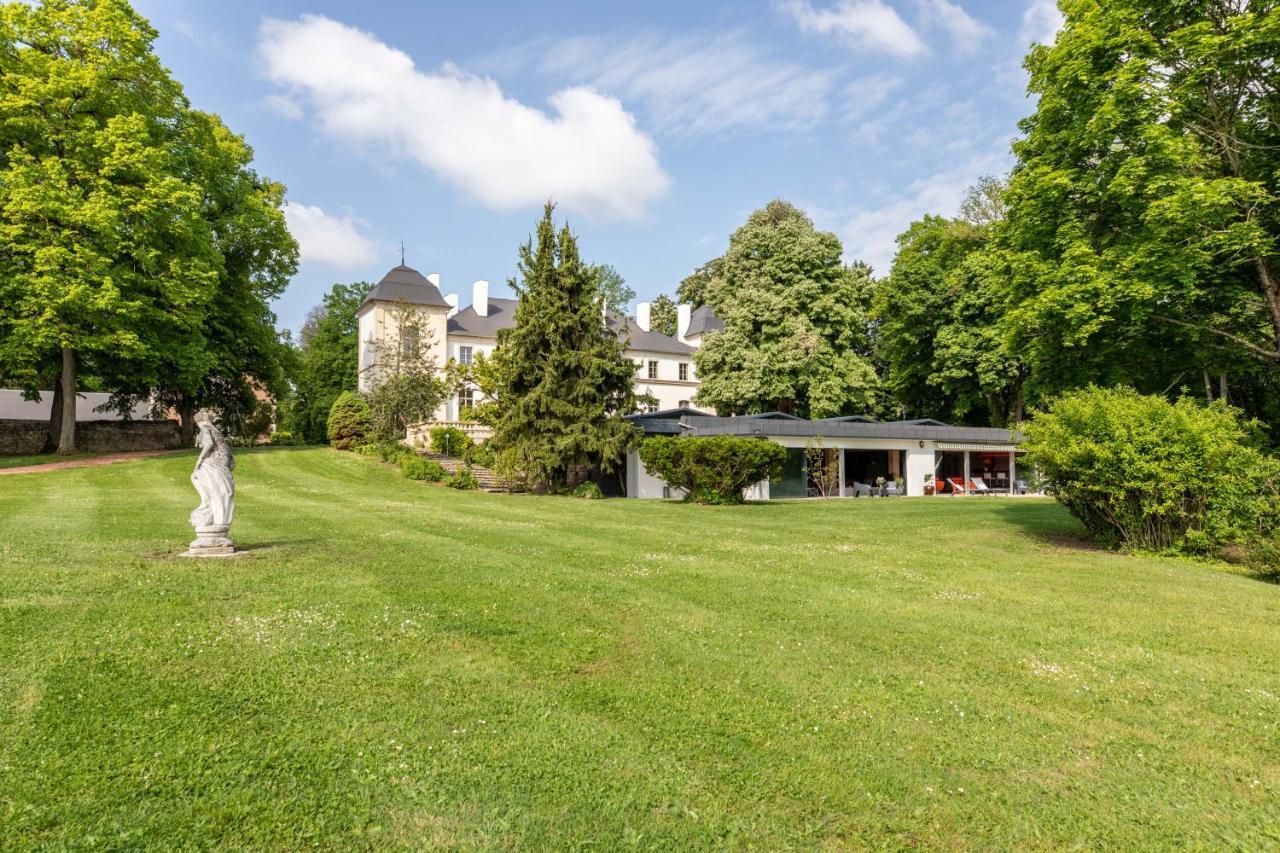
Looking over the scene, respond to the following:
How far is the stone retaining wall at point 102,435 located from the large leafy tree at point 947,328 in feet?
133

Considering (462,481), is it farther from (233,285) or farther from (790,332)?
(790,332)

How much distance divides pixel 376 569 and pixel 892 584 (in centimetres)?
689

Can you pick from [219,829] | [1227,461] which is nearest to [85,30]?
[219,829]

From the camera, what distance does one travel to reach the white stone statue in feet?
29.6

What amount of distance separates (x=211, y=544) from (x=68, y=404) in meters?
25.4

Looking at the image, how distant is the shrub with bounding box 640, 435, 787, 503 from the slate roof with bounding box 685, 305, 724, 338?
32.8 meters

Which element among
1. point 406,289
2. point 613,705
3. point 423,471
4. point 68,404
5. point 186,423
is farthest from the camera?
point 406,289

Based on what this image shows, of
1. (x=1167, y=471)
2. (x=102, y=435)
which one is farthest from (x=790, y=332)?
(x=102, y=435)

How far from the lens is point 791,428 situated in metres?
27.9

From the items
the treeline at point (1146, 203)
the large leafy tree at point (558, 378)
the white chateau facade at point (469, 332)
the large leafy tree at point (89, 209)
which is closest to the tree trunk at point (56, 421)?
the large leafy tree at point (89, 209)

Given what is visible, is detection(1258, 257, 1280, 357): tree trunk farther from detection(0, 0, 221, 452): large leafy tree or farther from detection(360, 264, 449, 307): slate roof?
detection(360, 264, 449, 307): slate roof

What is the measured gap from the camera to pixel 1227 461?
12.3 meters

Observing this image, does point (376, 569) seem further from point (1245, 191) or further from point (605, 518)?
point (1245, 191)

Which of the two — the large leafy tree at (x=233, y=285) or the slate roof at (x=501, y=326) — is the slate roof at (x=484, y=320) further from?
the large leafy tree at (x=233, y=285)
